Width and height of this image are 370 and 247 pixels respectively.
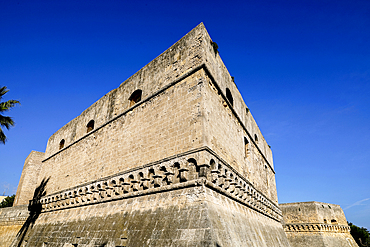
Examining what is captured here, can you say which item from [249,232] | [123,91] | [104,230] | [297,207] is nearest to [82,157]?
[123,91]

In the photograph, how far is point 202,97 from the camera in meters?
7.24

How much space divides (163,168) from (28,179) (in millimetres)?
17349

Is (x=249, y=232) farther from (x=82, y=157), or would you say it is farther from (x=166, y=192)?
(x=82, y=157)

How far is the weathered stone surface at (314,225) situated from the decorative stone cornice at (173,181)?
11.8 metres

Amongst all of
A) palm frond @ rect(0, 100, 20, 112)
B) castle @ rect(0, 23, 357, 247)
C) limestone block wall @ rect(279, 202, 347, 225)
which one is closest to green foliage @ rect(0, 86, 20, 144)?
palm frond @ rect(0, 100, 20, 112)

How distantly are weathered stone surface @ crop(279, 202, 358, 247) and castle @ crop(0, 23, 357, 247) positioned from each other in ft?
28.1

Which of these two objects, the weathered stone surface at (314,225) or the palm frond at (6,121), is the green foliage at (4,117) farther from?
Answer: the weathered stone surface at (314,225)

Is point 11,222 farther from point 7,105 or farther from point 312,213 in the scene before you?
point 312,213

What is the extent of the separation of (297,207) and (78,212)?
18.5m

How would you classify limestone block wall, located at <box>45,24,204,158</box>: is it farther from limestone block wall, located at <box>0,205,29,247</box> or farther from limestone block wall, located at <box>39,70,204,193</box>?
limestone block wall, located at <box>0,205,29,247</box>

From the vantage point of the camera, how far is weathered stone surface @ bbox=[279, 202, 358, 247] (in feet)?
62.2

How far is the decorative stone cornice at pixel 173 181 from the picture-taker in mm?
6465

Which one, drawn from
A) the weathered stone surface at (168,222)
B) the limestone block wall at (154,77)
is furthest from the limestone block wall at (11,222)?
the weathered stone surface at (168,222)

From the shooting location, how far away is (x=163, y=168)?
720 centimetres
